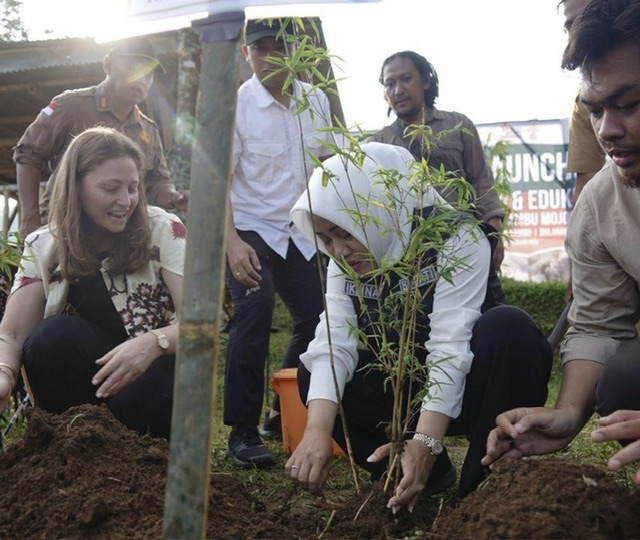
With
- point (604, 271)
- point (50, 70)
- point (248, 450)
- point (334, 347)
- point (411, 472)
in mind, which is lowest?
point (248, 450)

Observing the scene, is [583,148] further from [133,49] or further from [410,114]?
[133,49]

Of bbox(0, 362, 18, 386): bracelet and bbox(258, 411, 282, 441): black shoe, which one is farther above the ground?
bbox(0, 362, 18, 386): bracelet

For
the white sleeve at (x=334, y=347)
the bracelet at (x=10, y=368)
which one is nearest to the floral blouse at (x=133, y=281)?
the bracelet at (x=10, y=368)

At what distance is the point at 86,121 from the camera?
13.7 ft

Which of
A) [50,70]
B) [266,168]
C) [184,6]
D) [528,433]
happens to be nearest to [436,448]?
[528,433]

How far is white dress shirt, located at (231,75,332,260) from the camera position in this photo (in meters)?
3.87

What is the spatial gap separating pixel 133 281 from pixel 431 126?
205 centimetres

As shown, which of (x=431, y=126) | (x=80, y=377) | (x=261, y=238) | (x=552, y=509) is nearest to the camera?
(x=552, y=509)

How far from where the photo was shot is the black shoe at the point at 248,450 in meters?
3.46

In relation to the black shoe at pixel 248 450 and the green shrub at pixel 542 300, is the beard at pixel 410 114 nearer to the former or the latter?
the black shoe at pixel 248 450

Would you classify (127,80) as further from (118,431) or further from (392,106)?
(118,431)

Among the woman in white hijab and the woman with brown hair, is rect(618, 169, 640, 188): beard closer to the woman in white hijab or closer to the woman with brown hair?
the woman in white hijab

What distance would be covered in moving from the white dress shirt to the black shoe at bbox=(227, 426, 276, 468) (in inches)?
33.7

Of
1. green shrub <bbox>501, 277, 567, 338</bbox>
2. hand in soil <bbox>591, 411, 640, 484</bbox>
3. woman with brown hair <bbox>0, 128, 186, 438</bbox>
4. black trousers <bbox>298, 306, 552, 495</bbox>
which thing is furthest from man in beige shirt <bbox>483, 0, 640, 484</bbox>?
green shrub <bbox>501, 277, 567, 338</bbox>
